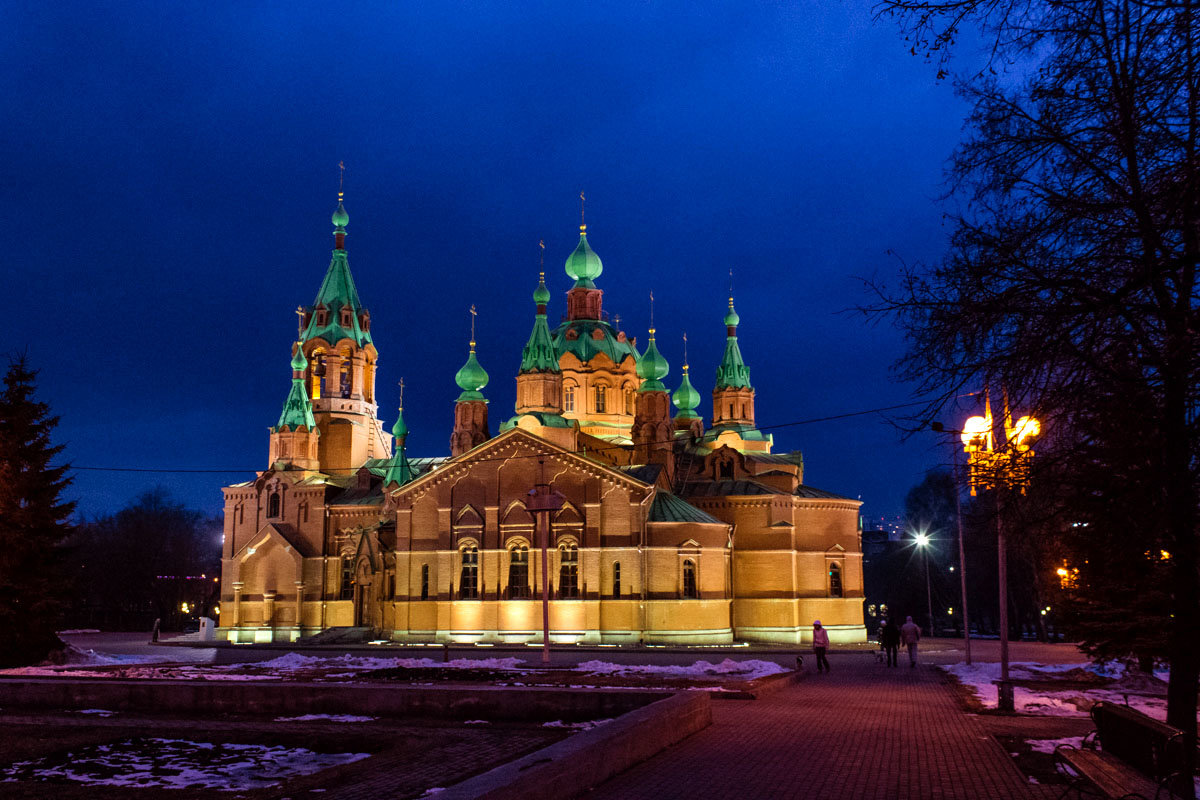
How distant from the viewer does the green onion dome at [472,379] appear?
194 feet

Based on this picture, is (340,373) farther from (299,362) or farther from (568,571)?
(568,571)

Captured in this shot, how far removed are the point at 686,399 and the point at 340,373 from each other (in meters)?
22.5

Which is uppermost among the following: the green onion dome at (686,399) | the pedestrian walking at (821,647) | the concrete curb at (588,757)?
the green onion dome at (686,399)

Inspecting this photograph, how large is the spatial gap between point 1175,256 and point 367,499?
5203 centimetres

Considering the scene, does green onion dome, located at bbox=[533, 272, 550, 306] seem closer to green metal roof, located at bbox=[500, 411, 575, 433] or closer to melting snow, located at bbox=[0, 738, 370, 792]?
green metal roof, located at bbox=[500, 411, 575, 433]

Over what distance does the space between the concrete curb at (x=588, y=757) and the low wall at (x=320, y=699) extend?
190 centimetres

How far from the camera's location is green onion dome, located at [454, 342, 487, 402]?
2324 inches

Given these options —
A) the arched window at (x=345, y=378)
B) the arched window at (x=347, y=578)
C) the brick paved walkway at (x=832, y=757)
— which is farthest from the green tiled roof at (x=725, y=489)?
the brick paved walkway at (x=832, y=757)

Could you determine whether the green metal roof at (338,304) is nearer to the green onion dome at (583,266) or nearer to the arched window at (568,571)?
the green onion dome at (583,266)

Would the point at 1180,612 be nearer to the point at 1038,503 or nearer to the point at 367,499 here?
the point at 1038,503

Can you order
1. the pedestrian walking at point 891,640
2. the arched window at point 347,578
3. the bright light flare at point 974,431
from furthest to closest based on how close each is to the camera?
the arched window at point 347,578, the pedestrian walking at point 891,640, the bright light flare at point 974,431

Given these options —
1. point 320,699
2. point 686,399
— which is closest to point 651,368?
point 686,399

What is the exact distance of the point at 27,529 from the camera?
33.0 meters

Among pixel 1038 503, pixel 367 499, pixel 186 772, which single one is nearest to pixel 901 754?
pixel 1038 503
